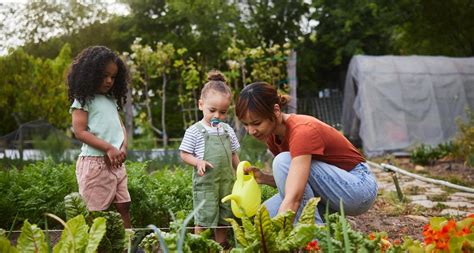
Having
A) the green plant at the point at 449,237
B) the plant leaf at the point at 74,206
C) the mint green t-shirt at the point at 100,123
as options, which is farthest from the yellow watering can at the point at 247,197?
the mint green t-shirt at the point at 100,123

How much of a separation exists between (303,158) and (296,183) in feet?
0.47

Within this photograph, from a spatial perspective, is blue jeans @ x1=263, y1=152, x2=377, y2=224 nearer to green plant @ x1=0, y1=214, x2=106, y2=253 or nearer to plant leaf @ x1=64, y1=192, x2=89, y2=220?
plant leaf @ x1=64, y1=192, x2=89, y2=220

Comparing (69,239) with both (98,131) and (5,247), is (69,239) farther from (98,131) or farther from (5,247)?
(98,131)

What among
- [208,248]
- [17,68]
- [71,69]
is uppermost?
[17,68]

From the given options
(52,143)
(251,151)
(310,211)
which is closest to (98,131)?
(310,211)

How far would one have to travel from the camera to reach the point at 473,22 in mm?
14195

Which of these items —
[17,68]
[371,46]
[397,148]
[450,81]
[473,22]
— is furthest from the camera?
[371,46]

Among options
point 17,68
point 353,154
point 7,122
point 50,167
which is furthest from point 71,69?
point 7,122

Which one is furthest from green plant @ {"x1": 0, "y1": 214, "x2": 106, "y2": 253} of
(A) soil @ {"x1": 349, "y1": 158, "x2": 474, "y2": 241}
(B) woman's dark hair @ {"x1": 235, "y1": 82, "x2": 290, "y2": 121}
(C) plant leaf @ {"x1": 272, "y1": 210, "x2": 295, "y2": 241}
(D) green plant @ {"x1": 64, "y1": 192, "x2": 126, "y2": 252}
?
(A) soil @ {"x1": 349, "y1": 158, "x2": 474, "y2": 241}

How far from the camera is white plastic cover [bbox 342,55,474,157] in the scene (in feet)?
32.4

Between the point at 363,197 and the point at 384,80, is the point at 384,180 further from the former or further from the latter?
the point at 384,80

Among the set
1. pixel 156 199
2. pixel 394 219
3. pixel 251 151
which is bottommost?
pixel 394 219

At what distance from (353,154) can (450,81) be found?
8921 millimetres

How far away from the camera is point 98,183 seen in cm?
250
